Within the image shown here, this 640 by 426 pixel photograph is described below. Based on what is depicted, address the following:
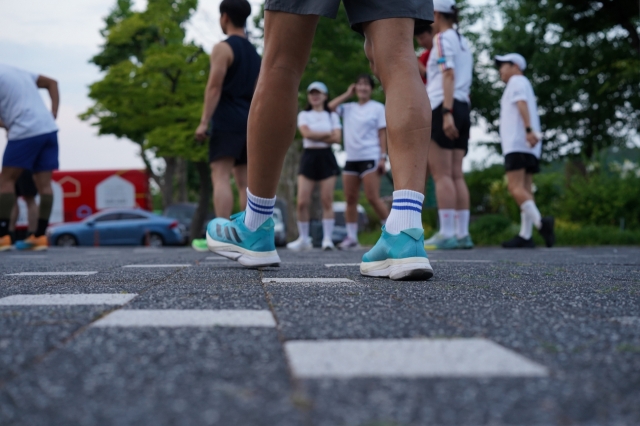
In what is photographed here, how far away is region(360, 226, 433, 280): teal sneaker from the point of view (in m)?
2.92

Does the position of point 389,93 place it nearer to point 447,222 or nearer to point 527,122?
point 447,222

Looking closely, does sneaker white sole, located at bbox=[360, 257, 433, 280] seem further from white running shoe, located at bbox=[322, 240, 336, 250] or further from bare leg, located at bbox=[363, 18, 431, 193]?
white running shoe, located at bbox=[322, 240, 336, 250]

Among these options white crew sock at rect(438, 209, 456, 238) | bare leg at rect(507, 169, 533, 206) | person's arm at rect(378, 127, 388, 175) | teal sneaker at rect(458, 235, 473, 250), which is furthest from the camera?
person's arm at rect(378, 127, 388, 175)

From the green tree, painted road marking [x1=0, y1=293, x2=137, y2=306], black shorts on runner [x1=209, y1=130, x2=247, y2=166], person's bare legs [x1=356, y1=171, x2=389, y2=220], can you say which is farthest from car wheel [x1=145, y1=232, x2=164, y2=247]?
painted road marking [x1=0, y1=293, x2=137, y2=306]

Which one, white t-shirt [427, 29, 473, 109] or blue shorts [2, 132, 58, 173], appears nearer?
white t-shirt [427, 29, 473, 109]

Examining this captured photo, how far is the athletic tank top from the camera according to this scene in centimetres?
673

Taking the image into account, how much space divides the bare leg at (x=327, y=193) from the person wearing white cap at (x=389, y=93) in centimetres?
594

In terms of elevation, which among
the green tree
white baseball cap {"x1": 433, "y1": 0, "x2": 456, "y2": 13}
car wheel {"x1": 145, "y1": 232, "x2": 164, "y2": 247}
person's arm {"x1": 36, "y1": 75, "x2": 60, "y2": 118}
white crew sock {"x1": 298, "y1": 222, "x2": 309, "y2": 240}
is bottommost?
car wheel {"x1": 145, "y1": 232, "x2": 164, "y2": 247}

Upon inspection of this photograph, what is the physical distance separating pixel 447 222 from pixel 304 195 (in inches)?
87.3

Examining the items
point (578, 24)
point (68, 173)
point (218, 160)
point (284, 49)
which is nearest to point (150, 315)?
point (284, 49)

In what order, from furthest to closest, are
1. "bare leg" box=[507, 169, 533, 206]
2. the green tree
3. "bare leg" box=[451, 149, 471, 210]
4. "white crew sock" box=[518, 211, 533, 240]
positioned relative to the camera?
the green tree
"white crew sock" box=[518, 211, 533, 240]
"bare leg" box=[507, 169, 533, 206]
"bare leg" box=[451, 149, 471, 210]

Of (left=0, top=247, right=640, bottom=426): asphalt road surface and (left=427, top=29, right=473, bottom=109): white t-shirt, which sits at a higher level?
(left=427, top=29, right=473, bottom=109): white t-shirt

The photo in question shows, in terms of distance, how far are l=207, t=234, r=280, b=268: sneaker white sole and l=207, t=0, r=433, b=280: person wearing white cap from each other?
56 cm

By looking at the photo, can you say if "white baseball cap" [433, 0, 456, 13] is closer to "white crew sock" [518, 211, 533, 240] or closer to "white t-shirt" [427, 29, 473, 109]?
"white t-shirt" [427, 29, 473, 109]
